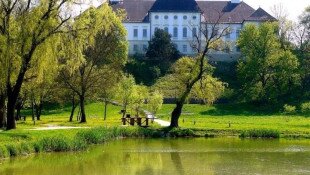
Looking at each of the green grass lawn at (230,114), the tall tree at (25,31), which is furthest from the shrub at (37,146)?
the green grass lawn at (230,114)

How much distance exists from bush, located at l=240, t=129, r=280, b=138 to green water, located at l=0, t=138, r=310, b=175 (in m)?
4.96

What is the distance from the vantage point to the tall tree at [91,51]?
129 feet

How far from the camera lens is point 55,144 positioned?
34.8 m

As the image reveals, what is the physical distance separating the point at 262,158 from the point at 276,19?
75815mm

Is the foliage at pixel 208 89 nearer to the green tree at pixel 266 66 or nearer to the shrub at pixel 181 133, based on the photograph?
the shrub at pixel 181 133

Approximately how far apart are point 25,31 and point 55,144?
7.63m

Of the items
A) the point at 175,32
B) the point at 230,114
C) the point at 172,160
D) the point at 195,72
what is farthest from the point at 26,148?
the point at 175,32

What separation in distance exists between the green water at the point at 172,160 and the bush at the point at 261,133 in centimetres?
496

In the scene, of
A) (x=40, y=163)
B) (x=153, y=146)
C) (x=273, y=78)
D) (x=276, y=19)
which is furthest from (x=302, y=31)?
(x=40, y=163)

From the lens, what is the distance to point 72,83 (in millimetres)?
59281

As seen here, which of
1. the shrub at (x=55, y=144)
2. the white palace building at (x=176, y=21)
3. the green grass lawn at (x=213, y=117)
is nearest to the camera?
the shrub at (x=55, y=144)

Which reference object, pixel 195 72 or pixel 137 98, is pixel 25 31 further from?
pixel 137 98

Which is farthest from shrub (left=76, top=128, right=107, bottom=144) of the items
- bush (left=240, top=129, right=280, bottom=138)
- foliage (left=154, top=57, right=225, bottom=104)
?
bush (left=240, top=129, right=280, bottom=138)

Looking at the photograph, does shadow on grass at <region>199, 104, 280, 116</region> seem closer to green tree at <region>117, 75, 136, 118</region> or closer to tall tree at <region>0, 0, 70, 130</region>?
green tree at <region>117, 75, 136, 118</region>
